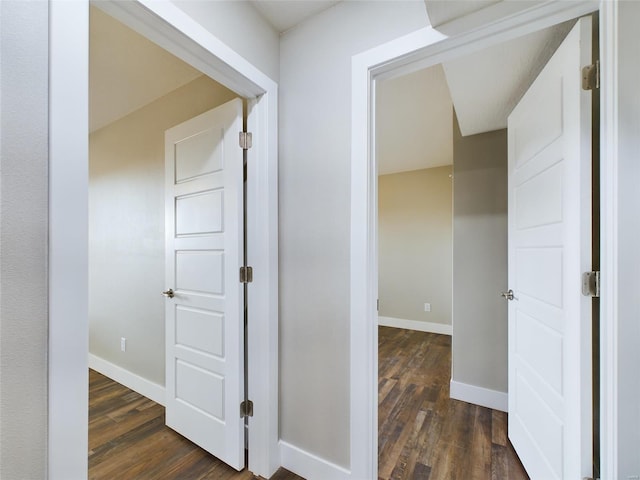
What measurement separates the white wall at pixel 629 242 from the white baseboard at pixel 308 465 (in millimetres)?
1093

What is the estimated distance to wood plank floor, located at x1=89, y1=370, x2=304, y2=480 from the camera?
5.10 feet

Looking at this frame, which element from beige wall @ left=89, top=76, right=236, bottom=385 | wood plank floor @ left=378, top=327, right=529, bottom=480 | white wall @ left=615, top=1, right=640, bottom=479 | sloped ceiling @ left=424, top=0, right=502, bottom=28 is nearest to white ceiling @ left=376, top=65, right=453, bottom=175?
sloped ceiling @ left=424, top=0, right=502, bottom=28

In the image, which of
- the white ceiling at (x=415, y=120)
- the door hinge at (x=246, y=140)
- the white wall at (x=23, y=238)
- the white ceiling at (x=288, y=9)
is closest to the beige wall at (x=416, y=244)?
the white ceiling at (x=415, y=120)

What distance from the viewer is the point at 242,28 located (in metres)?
1.41

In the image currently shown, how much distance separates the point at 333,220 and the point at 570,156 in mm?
1014

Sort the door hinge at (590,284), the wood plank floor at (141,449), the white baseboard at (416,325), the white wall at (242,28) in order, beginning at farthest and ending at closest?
the white baseboard at (416,325), the wood plank floor at (141,449), the white wall at (242,28), the door hinge at (590,284)

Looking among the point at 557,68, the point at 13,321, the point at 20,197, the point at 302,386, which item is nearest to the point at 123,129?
the point at 20,197

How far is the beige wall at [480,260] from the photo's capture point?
7.30 ft

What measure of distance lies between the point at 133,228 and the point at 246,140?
5.27ft

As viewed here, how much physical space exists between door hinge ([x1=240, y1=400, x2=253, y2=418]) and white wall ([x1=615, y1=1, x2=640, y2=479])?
153 centimetres

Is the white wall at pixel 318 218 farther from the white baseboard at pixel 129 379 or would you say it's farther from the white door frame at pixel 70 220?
the white baseboard at pixel 129 379

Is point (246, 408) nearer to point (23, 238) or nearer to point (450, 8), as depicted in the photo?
point (23, 238)

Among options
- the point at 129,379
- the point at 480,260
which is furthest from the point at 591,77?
the point at 129,379

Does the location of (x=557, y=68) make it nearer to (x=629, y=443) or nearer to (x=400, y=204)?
(x=629, y=443)
